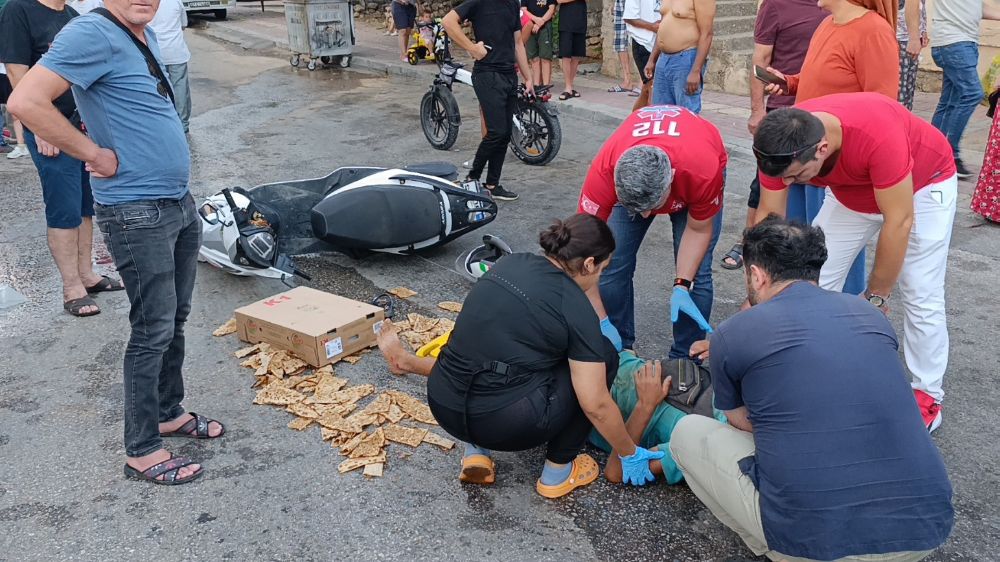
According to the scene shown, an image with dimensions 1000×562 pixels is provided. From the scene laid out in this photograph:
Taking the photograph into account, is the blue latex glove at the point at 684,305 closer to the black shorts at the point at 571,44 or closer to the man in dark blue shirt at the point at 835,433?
the man in dark blue shirt at the point at 835,433

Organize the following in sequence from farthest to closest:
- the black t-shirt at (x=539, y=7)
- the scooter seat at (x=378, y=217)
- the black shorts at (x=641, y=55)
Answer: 1. the black t-shirt at (x=539, y=7)
2. the black shorts at (x=641, y=55)
3. the scooter seat at (x=378, y=217)

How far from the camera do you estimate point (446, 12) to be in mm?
16531

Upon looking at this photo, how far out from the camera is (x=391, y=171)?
5.52 metres

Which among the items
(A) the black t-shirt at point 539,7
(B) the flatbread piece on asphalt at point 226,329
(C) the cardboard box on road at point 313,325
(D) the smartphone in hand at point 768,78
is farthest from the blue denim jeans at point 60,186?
(A) the black t-shirt at point 539,7

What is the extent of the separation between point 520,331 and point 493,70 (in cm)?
438

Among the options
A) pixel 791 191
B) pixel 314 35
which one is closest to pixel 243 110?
pixel 314 35

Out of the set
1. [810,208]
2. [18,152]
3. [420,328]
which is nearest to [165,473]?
[420,328]

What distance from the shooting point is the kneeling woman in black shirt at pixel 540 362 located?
2811 mm

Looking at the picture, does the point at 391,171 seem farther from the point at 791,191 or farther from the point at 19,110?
the point at 19,110

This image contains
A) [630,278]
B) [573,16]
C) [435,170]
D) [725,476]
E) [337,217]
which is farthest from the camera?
[573,16]

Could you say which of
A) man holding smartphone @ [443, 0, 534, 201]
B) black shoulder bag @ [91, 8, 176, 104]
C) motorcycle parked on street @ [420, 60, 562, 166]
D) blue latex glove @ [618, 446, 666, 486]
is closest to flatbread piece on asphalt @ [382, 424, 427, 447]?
blue latex glove @ [618, 446, 666, 486]

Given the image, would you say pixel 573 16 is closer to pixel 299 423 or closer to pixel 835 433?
pixel 299 423

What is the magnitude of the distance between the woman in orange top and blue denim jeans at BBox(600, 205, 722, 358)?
2.29 ft

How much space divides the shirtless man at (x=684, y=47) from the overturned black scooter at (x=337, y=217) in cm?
199
